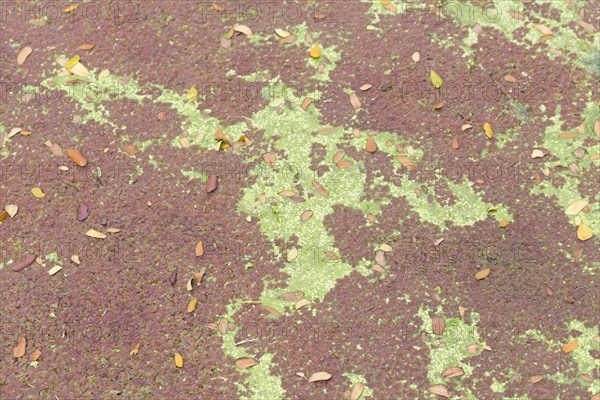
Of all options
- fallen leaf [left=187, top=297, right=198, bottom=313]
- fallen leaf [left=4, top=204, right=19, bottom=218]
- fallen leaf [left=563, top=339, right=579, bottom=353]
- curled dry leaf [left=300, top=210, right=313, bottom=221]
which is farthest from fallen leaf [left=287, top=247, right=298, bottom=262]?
fallen leaf [left=4, top=204, right=19, bottom=218]

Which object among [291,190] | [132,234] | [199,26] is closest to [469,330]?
[291,190]

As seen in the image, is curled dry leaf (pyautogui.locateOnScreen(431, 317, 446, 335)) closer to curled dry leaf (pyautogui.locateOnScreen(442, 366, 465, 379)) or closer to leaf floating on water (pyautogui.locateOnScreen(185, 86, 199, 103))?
curled dry leaf (pyautogui.locateOnScreen(442, 366, 465, 379))

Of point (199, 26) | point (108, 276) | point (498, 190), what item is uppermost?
point (199, 26)

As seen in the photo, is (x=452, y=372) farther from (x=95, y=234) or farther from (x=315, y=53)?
(x=315, y=53)

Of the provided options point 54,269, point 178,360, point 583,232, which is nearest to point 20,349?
point 54,269

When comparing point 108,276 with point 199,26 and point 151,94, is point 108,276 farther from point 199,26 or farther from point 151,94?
point 199,26

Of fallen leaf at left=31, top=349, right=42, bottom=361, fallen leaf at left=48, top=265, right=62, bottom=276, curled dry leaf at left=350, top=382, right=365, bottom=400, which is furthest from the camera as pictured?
fallen leaf at left=48, top=265, right=62, bottom=276
